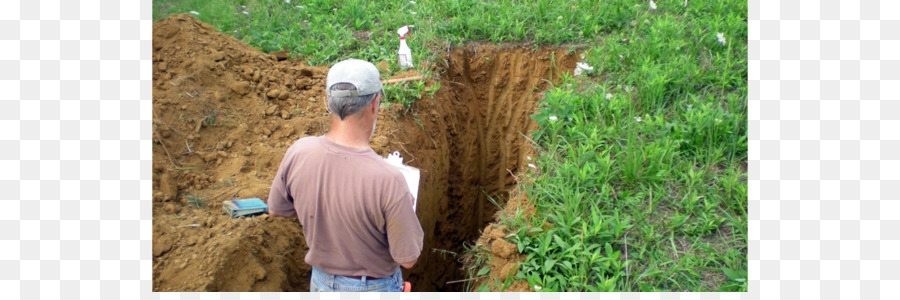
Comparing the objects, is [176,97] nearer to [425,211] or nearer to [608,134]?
[425,211]

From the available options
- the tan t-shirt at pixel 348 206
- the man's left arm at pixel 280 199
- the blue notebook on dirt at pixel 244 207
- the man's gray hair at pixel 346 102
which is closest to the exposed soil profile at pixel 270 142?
the blue notebook on dirt at pixel 244 207

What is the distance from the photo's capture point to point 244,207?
9.71ft

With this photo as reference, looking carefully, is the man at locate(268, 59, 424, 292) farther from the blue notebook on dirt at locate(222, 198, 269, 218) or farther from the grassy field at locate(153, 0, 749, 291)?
the grassy field at locate(153, 0, 749, 291)

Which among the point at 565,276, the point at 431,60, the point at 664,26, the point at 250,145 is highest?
Result: the point at 664,26

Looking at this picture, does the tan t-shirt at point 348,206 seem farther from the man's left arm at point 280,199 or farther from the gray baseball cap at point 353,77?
the gray baseball cap at point 353,77

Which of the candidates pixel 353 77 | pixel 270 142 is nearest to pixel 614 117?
pixel 270 142

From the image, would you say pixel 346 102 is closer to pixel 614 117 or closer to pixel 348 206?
pixel 348 206

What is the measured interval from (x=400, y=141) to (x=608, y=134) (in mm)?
1476

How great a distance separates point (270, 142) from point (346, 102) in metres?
2.11

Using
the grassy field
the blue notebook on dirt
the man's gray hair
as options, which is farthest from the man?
the grassy field

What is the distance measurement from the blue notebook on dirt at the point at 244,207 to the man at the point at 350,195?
73 cm

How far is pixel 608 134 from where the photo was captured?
3871mm

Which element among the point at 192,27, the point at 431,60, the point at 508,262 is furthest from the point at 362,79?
the point at 192,27

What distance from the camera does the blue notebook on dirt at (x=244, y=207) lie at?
294 cm
